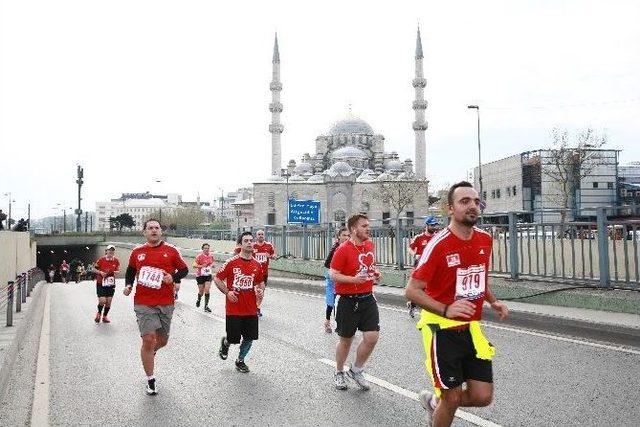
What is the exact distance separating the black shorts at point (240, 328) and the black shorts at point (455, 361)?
402 centimetres

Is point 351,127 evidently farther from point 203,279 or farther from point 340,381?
point 340,381

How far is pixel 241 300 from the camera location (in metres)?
7.93

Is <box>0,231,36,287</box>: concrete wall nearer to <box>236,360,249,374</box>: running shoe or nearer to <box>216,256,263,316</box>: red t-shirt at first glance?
<box>216,256,263,316</box>: red t-shirt

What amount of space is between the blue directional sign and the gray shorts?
21518 millimetres

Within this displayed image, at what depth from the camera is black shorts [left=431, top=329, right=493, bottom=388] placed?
4.16 m

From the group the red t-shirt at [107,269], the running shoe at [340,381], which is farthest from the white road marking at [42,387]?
the running shoe at [340,381]

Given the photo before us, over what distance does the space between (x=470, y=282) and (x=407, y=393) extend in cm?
254

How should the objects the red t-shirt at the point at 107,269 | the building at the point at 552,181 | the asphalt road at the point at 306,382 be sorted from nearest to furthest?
the asphalt road at the point at 306,382 → the red t-shirt at the point at 107,269 → the building at the point at 552,181

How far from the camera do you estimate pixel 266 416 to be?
5.78 m

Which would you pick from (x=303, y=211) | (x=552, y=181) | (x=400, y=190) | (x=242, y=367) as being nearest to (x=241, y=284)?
(x=242, y=367)

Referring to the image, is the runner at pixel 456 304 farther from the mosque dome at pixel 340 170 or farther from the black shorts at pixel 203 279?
the mosque dome at pixel 340 170

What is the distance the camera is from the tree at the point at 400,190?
95125mm

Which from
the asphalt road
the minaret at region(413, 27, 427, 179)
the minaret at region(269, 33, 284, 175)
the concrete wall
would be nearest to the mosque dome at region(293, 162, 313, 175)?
the minaret at region(269, 33, 284, 175)

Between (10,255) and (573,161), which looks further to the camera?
(573,161)
